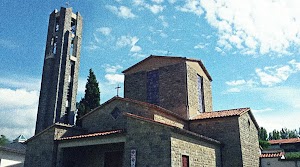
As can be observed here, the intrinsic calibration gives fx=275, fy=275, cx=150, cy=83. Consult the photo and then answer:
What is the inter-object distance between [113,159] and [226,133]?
7.01 metres

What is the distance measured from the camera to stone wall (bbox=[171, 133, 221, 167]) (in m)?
11.7

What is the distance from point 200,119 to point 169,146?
22.3 ft

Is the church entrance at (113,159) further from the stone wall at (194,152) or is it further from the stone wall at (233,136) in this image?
the stone wall at (233,136)

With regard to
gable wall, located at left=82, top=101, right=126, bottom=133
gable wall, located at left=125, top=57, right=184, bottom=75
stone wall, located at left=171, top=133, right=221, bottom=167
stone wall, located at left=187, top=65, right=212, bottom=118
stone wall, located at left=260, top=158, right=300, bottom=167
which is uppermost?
gable wall, located at left=125, top=57, right=184, bottom=75

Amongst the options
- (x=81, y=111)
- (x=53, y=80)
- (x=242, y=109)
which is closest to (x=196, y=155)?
(x=242, y=109)

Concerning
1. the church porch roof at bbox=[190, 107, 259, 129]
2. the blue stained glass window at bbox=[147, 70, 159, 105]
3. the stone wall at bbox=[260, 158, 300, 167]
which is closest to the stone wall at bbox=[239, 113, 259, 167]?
the church porch roof at bbox=[190, 107, 259, 129]

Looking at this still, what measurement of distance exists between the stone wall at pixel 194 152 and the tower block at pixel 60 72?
2116 centimetres

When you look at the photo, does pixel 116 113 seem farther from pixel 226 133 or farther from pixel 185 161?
pixel 226 133

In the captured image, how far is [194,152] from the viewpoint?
1302cm

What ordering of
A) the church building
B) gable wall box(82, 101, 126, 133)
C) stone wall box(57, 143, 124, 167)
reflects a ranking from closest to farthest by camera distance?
the church building → stone wall box(57, 143, 124, 167) → gable wall box(82, 101, 126, 133)

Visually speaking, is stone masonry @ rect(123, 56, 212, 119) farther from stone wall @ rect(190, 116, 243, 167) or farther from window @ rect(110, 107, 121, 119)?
window @ rect(110, 107, 121, 119)

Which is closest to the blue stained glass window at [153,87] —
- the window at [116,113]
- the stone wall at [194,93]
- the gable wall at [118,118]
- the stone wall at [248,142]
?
the stone wall at [194,93]

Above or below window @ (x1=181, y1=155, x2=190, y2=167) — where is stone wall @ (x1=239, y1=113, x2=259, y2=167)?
above

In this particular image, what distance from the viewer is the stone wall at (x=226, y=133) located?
16234mm
